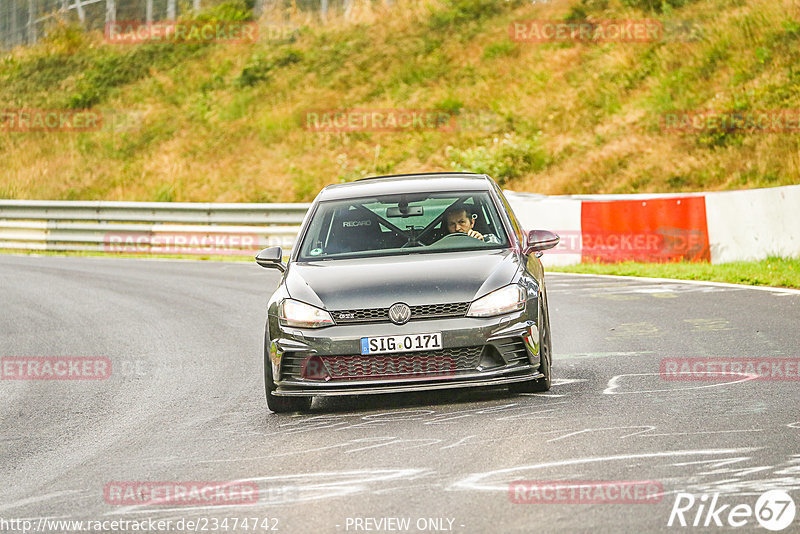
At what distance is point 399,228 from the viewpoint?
8820mm

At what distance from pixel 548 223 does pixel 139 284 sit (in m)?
6.84

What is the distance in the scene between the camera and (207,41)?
154 feet

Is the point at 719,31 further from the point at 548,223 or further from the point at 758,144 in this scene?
the point at 548,223

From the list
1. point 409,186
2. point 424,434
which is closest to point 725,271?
point 409,186

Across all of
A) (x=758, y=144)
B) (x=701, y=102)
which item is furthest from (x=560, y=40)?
(x=758, y=144)
